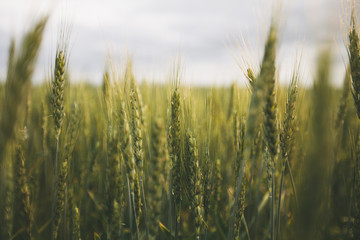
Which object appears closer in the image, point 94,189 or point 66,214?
point 66,214

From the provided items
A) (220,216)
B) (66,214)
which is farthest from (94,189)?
(220,216)

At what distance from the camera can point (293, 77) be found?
1.40 metres

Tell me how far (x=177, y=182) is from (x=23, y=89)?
0.87 m

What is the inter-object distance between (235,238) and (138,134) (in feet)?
2.78

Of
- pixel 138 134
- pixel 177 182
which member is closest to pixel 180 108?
pixel 138 134

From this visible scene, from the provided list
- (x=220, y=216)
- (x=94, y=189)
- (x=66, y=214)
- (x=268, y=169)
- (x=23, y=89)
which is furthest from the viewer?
(x=94, y=189)

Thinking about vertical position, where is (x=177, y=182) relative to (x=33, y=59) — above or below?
below

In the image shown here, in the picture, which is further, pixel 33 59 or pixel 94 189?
pixel 94 189

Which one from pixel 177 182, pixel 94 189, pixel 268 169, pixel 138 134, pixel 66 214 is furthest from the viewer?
pixel 94 189

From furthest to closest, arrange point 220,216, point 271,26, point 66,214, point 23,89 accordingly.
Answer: point 220,216
point 66,214
point 271,26
point 23,89

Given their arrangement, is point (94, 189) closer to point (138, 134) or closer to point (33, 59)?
point (138, 134)

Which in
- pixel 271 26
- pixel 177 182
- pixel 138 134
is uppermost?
pixel 271 26

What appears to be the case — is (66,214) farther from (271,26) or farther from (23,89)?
(271,26)

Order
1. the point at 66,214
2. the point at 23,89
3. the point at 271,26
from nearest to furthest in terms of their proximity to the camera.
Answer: the point at 23,89
the point at 271,26
the point at 66,214
